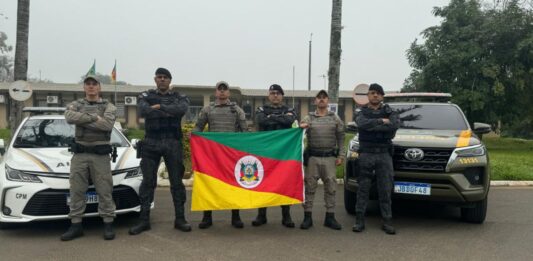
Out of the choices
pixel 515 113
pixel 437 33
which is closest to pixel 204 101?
pixel 437 33

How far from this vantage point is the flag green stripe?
5637 millimetres

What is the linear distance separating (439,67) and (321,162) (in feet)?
47.8

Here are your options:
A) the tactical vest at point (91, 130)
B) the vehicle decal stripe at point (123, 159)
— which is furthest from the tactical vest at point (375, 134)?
the tactical vest at point (91, 130)

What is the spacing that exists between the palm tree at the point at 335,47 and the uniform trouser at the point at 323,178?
5463 mm

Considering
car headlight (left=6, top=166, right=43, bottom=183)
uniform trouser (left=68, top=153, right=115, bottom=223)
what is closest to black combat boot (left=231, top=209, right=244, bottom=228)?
uniform trouser (left=68, top=153, right=115, bottom=223)

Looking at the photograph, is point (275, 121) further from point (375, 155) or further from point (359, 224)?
point (359, 224)

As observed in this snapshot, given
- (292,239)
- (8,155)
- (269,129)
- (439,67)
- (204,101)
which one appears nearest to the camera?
(292,239)

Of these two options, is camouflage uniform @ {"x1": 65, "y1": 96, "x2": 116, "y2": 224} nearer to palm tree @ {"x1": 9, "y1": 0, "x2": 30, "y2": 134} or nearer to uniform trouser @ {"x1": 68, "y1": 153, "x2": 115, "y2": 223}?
uniform trouser @ {"x1": 68, "y1": 153, "x2": 115, "y2": 223}

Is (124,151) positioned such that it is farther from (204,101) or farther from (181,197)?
(204,101)

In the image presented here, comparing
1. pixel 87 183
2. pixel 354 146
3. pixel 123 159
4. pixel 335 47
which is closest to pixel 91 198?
pixel 87 183

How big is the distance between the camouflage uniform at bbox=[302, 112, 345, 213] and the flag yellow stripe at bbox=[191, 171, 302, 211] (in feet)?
1.57

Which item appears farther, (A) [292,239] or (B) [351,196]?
(B) [351,196]

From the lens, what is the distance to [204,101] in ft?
99.9

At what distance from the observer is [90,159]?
507 cm
